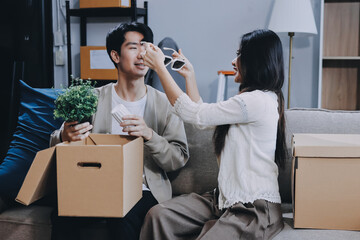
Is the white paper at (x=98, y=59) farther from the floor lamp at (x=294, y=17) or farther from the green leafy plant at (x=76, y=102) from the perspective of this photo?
the green leafy plant at (x=76, y=102)

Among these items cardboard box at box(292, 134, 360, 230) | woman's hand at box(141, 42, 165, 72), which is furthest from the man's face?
cardboard box at box(292, 134, 360, 230)

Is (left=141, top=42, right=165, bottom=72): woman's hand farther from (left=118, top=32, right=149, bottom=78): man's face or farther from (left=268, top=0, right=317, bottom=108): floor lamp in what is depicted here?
(left=268, top=0, right=317, bottom=108): floor lamp

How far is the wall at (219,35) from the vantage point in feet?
11.5

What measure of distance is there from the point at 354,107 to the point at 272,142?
2255 millimetres

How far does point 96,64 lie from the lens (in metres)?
3.48

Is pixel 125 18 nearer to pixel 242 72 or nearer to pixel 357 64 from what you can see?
pixel 357 64

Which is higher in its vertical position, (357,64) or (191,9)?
(191,9)

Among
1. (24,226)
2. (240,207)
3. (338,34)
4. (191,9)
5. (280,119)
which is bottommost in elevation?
(24,226)

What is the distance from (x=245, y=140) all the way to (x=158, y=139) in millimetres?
321

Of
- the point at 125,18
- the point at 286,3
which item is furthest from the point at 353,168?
the point at 125,18

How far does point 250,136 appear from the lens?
1.44 meters

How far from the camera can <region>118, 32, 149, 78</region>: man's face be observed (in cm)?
183

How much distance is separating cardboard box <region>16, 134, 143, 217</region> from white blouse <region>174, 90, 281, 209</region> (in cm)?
30

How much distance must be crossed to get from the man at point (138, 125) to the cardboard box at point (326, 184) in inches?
18.9
